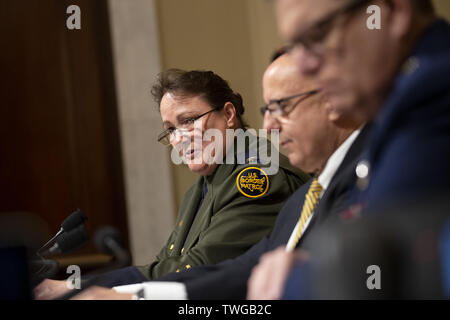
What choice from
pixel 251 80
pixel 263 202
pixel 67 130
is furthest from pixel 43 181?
pixel 263 202

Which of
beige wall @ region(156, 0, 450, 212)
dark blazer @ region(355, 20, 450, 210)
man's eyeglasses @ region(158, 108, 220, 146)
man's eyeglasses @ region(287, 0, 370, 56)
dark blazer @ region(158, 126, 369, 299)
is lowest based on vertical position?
dark blazer @ region(158, 126, 369, 299)

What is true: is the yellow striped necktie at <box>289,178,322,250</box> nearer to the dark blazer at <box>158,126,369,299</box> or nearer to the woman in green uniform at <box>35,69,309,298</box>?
the dark blazer at <box>158,126,369,299</box>

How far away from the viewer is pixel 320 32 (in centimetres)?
111

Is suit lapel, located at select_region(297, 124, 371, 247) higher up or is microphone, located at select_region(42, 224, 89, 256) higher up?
suit lapel, located at select_region(297, 124, 371, 247)

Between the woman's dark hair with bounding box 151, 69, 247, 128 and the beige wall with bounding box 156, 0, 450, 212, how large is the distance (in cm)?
29

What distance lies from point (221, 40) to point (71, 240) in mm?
2268

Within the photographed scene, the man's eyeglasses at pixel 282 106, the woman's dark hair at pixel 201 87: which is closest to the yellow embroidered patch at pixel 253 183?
the woman's dark hair at pixel 201 87

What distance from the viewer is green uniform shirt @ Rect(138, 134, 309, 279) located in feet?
7.04

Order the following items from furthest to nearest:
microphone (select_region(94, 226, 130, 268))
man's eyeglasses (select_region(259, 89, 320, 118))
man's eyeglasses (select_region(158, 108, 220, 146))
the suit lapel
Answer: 1. man's eyeglasses (select_region(158, 108, 220, 146))
2. man's eyeglasses (select_region(259, 89, 320, 118))
3. microphone (select_region(94, 226, 130, 268))
4. the suit lapel

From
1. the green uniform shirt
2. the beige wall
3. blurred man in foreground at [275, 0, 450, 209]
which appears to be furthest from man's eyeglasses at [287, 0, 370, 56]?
the beige wall

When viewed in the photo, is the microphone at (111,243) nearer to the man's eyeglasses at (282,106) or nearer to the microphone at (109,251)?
the microphone at (109,251)

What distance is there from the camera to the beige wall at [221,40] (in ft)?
10.7

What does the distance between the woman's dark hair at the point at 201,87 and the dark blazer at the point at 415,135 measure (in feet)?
4.97

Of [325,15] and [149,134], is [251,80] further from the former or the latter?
[325,15]
